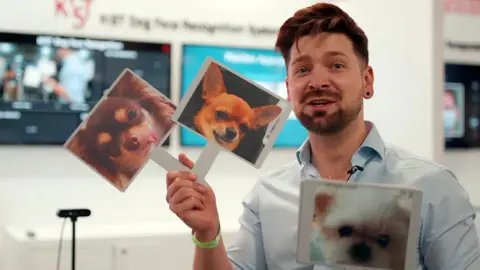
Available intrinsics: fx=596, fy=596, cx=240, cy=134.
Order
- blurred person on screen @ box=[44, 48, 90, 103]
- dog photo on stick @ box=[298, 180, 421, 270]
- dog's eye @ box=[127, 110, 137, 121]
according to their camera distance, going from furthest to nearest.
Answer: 1. blurred person on screen @ box=[44, 48, 90, 103]
2. dog's eye @ box=[127, 110, 137, 121]
3. dog photo on stick @ box=[298, 180, 421, 270]

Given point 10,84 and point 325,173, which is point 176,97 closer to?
point 10,84

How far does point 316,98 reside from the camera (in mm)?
1596

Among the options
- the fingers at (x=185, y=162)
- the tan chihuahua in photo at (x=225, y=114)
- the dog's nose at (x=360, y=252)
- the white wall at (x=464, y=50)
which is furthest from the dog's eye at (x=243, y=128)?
the white wall at (x=464, y=50)

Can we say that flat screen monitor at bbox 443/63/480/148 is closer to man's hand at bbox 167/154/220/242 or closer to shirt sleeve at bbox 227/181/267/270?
shirt sleeve at bbox 227/181/267/270

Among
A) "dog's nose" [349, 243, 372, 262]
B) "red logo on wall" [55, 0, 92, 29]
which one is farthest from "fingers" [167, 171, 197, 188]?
"red logo on wall" [55, 0, 92, 29]

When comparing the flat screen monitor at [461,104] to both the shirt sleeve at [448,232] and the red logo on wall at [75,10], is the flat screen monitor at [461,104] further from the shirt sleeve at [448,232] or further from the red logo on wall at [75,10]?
the shirt sleeve at [448,232]

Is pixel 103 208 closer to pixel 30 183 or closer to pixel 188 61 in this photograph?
pixel 30 183

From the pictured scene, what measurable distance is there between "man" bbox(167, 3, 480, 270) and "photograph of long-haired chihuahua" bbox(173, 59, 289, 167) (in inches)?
4.3

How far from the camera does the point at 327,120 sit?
5.25ft

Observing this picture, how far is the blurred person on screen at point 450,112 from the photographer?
4.01m

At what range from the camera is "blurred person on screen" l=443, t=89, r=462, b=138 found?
13.2ft

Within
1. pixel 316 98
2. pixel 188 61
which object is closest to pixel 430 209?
pixel 316 98

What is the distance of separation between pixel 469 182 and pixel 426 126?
905 mm

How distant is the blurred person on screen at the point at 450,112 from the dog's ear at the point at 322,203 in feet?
9.72
